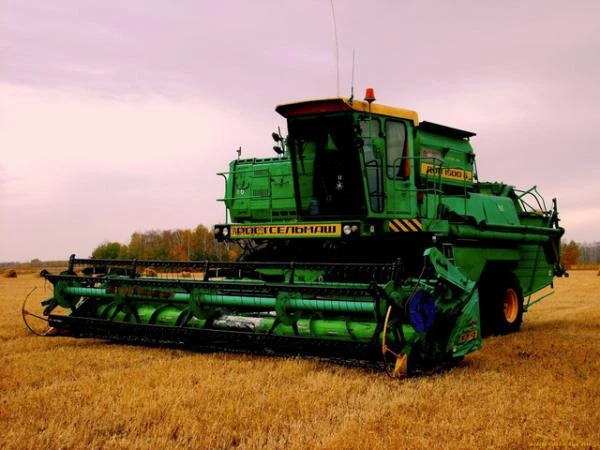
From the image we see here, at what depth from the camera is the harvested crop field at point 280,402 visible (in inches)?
136

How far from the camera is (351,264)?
5344 mm

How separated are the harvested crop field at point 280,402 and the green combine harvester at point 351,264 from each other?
33cm

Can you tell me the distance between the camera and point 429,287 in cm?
526

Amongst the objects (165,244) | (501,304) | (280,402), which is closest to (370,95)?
(501,304)

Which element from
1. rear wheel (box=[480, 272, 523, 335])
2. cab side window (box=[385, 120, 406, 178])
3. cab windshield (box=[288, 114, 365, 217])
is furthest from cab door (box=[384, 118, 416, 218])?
rear wheel (box=[480, 272, 523, 335])

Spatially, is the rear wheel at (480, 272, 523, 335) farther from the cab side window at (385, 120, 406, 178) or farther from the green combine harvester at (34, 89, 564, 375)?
the cab side window at (385, 120, 406, 178)

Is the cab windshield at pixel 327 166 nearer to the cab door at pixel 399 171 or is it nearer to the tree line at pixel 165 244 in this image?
the cab door at pixel 399 171

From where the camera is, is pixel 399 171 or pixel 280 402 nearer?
pixel 280 402

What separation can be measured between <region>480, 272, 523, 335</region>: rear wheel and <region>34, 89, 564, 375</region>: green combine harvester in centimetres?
2

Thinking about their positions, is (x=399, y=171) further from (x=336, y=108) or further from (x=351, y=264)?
(x=351, y=264)

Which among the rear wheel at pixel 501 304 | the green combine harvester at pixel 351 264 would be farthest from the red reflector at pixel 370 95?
the rear wheel at pixel 501 304

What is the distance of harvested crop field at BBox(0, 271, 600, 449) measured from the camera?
11.4 ft

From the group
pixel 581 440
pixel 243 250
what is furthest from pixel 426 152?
pixel 581 440

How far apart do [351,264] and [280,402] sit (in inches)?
61.4
